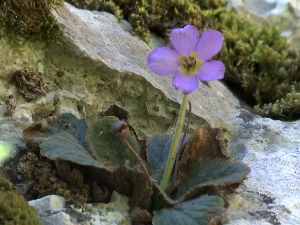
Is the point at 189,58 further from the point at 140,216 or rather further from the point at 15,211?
the point at 15,211

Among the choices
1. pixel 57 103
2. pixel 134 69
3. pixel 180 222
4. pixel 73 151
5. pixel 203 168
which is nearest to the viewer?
pixel 180 222

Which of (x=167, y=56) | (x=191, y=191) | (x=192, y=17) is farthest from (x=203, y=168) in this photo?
(x=192, y=17)

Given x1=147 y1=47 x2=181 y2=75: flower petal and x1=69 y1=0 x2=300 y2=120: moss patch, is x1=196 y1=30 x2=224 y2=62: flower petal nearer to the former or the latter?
x1=147 y1=47 x2=181 y2=75: flower petal

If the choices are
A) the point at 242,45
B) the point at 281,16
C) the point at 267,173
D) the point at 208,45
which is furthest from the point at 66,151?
the point at 281,16

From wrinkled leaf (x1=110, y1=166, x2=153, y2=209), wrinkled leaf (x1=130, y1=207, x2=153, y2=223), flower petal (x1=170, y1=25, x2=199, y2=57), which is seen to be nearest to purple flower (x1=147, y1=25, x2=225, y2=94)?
flower petal (x1=170, y1=25, x2=199, y2=57)

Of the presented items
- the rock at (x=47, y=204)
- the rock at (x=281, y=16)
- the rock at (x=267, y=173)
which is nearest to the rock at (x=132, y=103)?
the rock at (x=267, y=173)

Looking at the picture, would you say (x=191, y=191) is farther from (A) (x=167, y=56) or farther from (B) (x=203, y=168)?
(A) (x=167, y=56)
